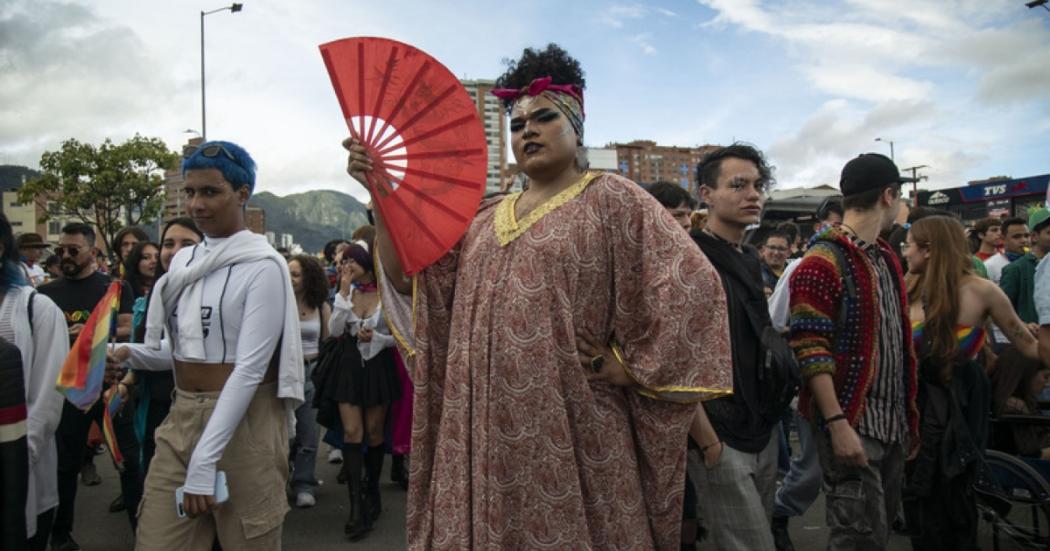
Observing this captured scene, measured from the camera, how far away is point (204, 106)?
66.2 feet

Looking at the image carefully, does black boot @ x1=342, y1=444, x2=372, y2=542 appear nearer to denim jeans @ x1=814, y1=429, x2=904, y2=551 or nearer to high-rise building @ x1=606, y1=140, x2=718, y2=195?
denim jeans @ x1=814, y1=429, x2=904, y2=551

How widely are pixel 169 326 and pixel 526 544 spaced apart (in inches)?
70.8

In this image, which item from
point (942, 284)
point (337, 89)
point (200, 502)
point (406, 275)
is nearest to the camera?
point (337, 89)

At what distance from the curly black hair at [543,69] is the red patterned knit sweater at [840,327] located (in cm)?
135

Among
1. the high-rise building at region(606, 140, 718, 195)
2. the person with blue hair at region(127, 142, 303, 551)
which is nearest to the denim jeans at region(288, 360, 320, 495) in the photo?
the person with blue hair at region(127, 142, 303, 551)

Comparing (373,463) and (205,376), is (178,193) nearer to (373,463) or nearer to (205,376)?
(373,463)

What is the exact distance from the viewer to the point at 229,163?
280 centimetres

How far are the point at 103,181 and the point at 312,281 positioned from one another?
27065 millimetres

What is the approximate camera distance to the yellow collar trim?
6.90 ft

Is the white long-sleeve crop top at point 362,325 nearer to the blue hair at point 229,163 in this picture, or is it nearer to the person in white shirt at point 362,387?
the person in white shirt at point 362,387

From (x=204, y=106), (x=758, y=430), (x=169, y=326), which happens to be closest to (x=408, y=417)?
(x=169, y=326)

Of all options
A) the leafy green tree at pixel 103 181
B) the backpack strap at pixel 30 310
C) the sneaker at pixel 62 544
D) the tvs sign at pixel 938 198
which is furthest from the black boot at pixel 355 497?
the leafy green tree at pixel 103 181

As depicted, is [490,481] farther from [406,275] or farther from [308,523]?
[308,523]

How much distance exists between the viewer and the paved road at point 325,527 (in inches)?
180
